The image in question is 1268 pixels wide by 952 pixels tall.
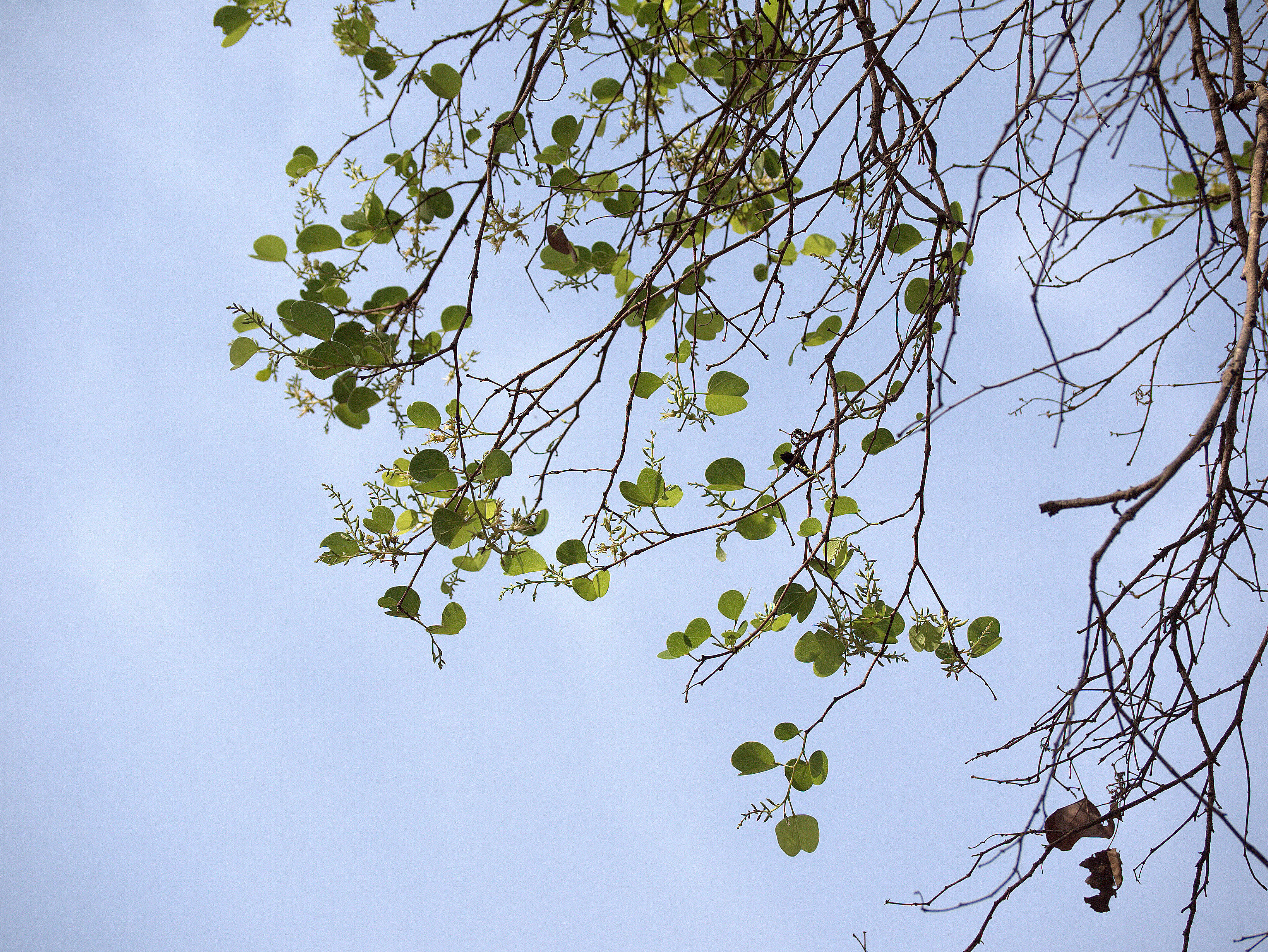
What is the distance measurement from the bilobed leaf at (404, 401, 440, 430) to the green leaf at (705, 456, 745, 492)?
406 millimetres

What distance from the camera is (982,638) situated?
104cm

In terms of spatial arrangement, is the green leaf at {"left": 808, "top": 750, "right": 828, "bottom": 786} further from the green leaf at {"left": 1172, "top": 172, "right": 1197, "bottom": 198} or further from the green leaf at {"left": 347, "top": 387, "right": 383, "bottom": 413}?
the green leaf at {"left": 1172, "top": 172, "right": 1197, "bottom": 198}

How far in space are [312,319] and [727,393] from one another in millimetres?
596

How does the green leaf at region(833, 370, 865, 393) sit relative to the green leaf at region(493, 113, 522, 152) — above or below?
below

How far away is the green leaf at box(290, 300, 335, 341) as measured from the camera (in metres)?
0.96

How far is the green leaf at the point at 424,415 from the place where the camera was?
3.46 feet

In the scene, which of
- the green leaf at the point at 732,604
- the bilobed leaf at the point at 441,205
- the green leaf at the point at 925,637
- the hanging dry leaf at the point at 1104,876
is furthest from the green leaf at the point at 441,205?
the hanging dry leaf at the point at 1104,876

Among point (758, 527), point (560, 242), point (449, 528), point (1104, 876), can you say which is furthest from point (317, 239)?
point (1104, 876)

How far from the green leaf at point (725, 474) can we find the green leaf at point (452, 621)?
0.40 m

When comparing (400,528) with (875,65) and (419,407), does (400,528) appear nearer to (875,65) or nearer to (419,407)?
(419,407)

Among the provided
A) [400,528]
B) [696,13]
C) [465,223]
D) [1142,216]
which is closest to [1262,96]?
[1142,216]

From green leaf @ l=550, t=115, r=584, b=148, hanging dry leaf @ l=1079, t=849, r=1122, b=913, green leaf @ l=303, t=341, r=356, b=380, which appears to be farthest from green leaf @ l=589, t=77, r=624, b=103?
hanging dry leaf @ l=1079, t=849, r=1122, b=913

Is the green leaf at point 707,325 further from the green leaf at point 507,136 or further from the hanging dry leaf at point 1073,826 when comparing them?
the hanging dry leaf at point 1073,826

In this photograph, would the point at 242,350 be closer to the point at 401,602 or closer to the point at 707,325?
the point at 401,602
